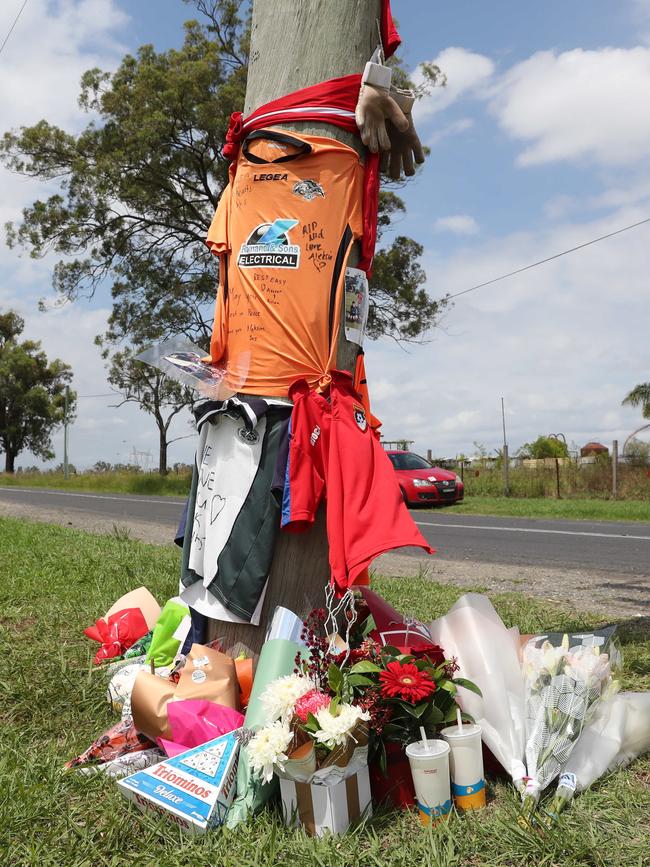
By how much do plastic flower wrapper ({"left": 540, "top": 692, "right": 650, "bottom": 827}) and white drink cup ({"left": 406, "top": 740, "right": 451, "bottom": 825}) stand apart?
36cm

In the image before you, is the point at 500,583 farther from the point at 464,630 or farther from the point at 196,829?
the point at 196,829

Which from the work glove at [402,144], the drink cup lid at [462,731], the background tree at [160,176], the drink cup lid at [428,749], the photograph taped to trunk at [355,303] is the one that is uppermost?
the background tree at [160,176]

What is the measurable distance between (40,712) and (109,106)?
20.1m

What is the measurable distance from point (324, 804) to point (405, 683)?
0.43 m

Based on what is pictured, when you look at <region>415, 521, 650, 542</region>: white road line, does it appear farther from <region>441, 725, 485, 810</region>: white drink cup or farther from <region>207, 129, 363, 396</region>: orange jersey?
<region>441, 725, 485, 810</region>: white drink cup

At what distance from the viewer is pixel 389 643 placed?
9.46ft

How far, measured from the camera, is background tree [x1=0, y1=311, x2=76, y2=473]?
46.9 meters

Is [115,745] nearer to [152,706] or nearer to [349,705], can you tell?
[152,706]

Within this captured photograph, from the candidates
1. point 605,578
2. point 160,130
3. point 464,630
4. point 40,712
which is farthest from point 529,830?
point 160,130

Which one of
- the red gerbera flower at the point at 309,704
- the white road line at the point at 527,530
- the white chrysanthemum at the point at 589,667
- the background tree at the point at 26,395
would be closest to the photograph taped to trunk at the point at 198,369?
the red gerbera flower at the point at 309,704

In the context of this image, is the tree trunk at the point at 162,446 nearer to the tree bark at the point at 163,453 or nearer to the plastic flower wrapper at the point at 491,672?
the tree bark at the point at 163,453

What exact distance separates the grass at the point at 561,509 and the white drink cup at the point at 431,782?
12.9 metres

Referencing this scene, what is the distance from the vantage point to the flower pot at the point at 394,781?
2.49 meters

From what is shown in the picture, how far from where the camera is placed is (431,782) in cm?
234
